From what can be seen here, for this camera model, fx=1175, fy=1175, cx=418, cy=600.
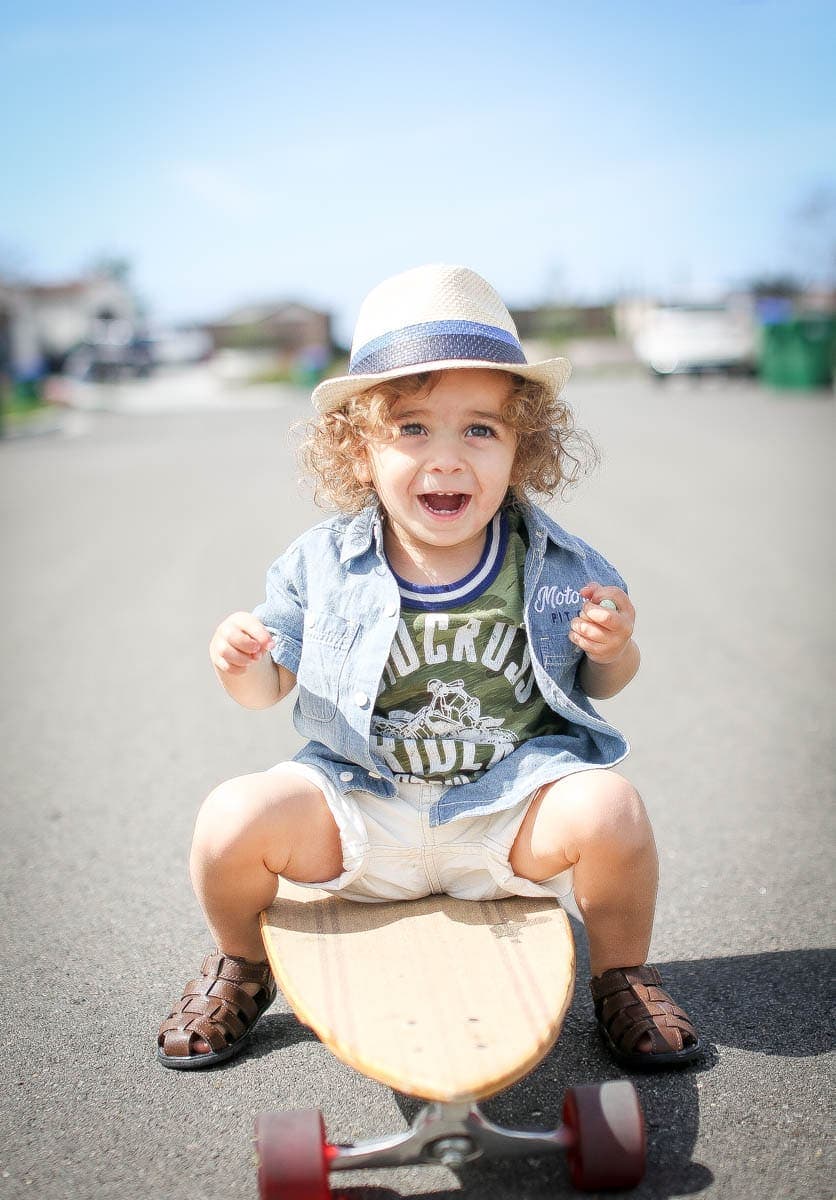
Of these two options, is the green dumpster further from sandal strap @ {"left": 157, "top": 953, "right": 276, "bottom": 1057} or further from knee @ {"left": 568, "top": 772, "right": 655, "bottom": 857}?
sandal strap @ {"left": 157, "top": 953, "right": 276, "bottom": 1057}

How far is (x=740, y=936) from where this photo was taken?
9.50 ft

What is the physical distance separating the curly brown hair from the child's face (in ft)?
0.10

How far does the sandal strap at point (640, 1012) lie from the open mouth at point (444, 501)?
39.4 inches

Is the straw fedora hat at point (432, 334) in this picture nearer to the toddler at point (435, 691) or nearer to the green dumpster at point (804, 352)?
the toddler at point (435, 691)

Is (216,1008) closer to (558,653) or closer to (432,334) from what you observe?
(558,653)

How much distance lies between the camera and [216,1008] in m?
2.40

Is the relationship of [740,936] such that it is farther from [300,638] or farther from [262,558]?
[262,558]

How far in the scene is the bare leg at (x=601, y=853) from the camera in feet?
7.36

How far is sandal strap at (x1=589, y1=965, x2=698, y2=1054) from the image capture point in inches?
90.2

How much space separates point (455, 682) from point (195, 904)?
114 cm

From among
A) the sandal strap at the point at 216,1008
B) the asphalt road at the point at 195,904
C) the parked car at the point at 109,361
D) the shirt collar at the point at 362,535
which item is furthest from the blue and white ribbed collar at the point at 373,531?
the parked car at the point at 109,361

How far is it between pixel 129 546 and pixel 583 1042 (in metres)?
7.24

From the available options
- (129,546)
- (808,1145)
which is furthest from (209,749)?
(129,546)

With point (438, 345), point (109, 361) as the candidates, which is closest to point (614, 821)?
point (438, 345)
